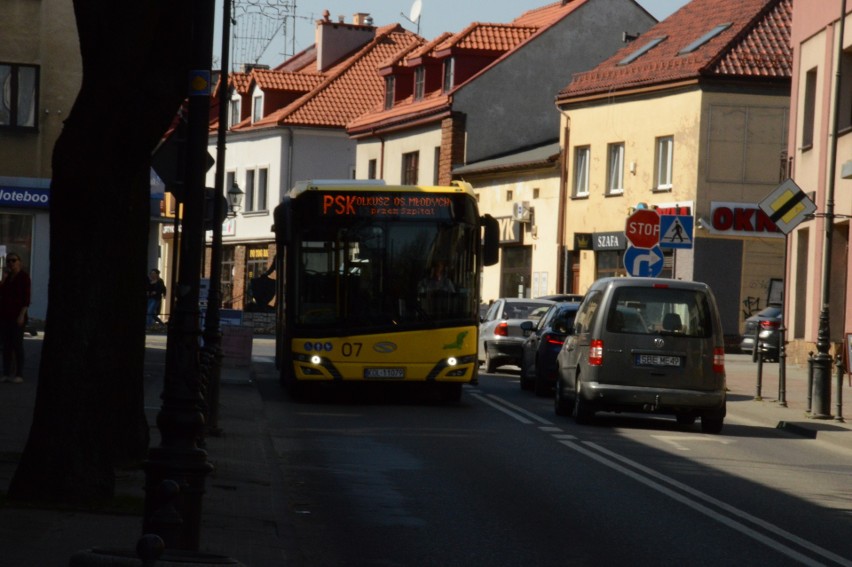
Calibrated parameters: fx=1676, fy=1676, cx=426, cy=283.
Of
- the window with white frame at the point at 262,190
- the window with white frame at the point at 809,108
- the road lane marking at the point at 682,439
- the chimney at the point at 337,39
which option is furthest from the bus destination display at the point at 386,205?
the chimney at the point at 337,39

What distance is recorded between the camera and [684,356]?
19406mm

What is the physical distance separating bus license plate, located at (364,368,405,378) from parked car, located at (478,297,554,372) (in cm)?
896

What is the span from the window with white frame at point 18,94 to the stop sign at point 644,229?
19146 millimetres

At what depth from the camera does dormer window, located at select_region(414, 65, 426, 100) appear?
62156mm

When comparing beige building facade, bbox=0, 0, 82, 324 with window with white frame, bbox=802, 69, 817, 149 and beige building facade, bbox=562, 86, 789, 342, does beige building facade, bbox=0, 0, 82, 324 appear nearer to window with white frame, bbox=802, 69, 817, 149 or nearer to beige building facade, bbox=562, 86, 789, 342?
beige building facade, bbox=562, 86, 789, 342

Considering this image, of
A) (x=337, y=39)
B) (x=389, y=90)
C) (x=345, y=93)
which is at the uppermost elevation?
(x=337, y=39)

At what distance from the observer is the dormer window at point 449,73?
59.7m

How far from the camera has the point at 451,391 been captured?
78.0ft

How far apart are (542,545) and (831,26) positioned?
89.7 feet

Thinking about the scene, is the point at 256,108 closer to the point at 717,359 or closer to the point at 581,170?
the point at 581,170

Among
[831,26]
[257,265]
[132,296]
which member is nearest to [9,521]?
[132,296]

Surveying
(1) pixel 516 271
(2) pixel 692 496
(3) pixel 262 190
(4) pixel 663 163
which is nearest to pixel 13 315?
(2) pixel 692 496

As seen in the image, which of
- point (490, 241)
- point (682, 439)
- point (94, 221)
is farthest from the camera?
point (490, 241)

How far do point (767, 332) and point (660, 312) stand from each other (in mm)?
18911
